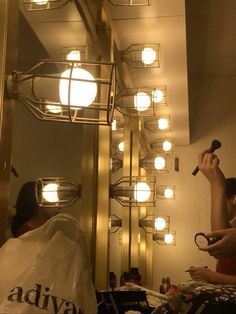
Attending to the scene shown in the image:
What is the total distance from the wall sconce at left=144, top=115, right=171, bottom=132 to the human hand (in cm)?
128

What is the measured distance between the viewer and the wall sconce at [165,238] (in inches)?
101

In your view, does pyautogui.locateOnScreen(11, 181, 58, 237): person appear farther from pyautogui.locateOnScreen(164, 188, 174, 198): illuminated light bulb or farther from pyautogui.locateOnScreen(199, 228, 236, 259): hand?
pyautogui.locateOnScreen(164, 188, 174, 198): illuminated light bulb

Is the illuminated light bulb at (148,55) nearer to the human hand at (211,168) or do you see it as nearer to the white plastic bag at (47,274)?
the human hand at (211,168)

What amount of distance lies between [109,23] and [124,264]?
4.03 ft

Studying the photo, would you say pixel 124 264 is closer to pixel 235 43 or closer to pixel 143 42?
pixel 143 42

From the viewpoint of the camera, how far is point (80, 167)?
130 cm

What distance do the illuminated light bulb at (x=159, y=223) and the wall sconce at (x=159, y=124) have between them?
0.55m

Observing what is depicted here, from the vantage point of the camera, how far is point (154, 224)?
7.96 ft

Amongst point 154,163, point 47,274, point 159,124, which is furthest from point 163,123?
point 47,274

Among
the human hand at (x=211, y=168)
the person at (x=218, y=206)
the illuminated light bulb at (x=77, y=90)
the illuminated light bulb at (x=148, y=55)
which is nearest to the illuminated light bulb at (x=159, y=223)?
the illuminated light bulb at (x=148, y=55)

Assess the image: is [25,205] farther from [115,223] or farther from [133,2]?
[115,223]

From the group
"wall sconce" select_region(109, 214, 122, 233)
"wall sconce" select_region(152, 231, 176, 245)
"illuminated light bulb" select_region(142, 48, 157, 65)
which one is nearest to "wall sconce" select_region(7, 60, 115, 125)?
"illuminated light bulb" select_region(142, 48, 157, 65)

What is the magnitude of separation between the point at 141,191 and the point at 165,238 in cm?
123

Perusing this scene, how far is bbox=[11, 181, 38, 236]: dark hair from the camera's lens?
927 millimetres
